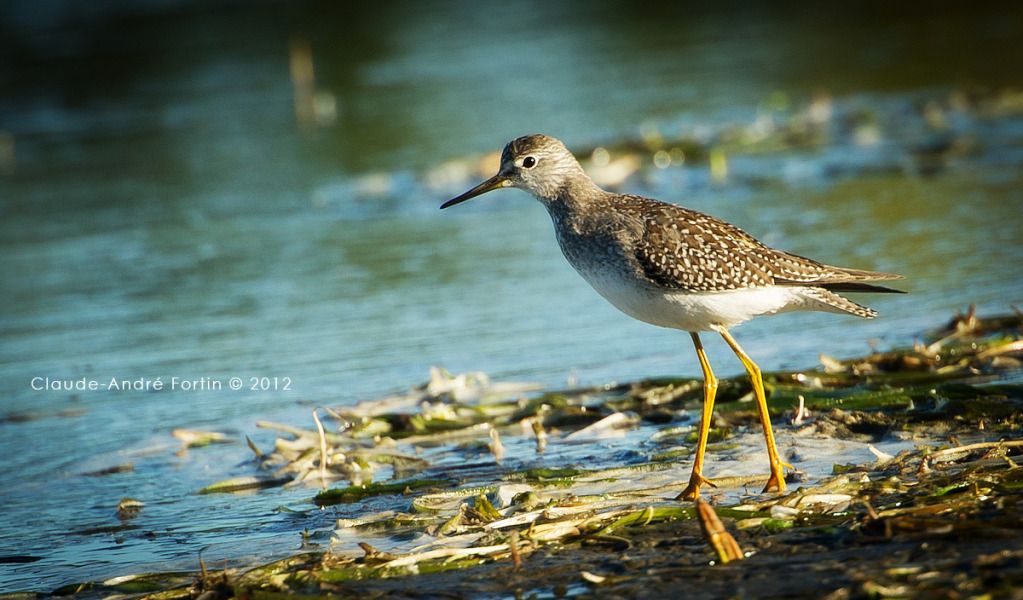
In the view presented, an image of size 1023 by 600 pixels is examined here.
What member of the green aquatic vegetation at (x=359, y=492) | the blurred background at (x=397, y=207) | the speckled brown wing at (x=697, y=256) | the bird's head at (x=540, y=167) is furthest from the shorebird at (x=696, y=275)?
the blurred background at (x=397, y=207)

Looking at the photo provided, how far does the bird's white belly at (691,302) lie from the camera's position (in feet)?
20.1

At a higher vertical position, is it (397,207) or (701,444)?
(397,207)

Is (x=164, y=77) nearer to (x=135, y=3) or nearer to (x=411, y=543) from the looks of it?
(x=135, y=3)

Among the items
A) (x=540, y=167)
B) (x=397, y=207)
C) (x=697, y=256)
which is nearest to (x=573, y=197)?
(x=540, y=167)

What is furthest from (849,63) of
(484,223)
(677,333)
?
(677,333)

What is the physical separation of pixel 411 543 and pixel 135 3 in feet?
85.5

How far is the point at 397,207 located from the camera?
1320cm

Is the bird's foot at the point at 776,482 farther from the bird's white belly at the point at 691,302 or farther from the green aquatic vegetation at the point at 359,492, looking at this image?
the green aquatic vegetation at the point at 359,492

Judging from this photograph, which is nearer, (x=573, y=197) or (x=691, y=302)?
(x=691, y=302)

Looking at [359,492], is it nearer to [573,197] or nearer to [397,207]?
[573,197]

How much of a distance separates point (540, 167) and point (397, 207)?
249 inches

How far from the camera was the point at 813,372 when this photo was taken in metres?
7.43

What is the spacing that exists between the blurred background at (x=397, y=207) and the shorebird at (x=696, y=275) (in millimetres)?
1593

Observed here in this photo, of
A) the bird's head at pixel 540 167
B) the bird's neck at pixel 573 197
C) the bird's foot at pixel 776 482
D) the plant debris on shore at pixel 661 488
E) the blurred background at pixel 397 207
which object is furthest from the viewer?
the blurred background at pixel 397 207
